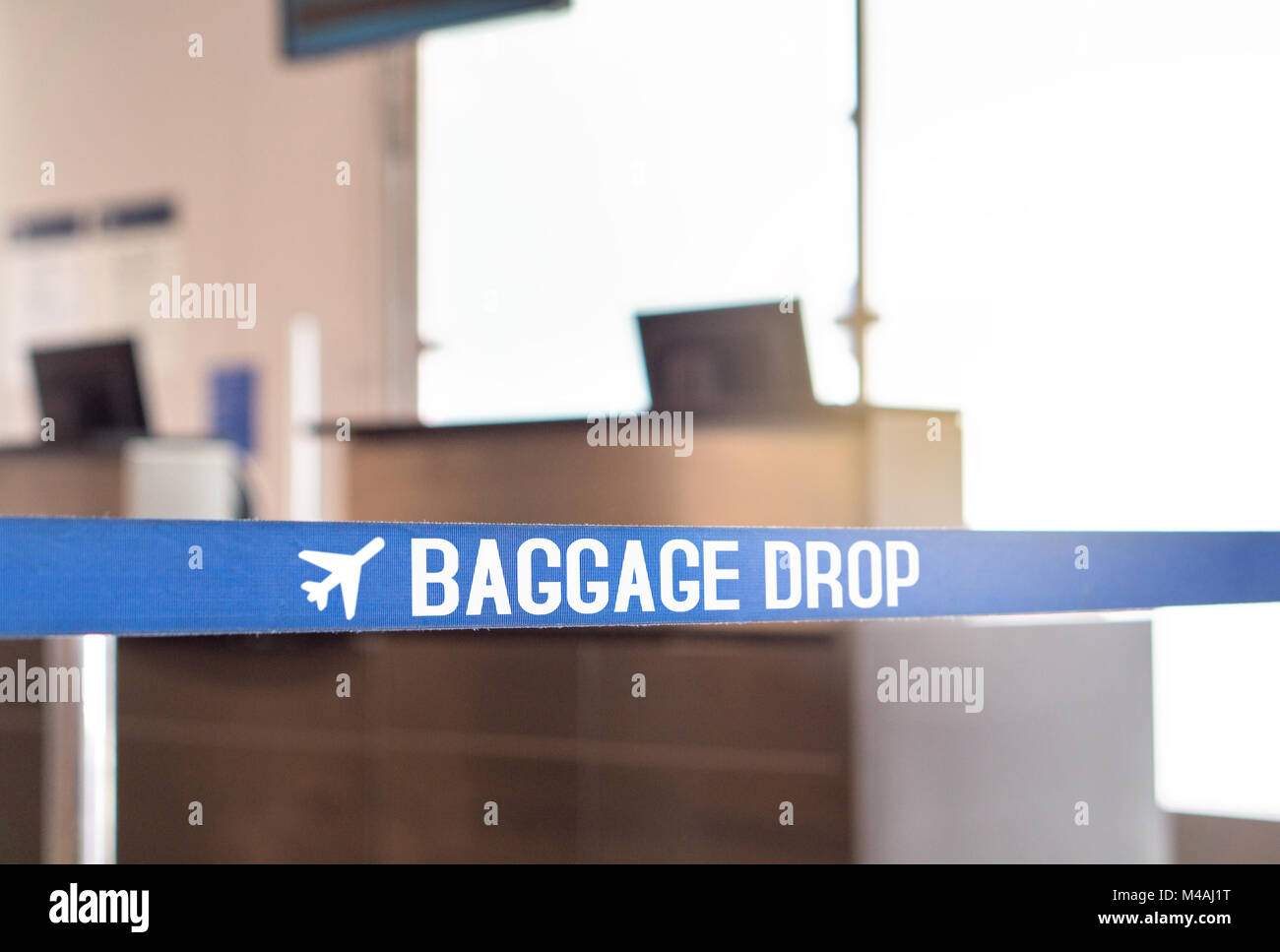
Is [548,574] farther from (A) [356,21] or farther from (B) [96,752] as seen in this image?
(A) [356,21]

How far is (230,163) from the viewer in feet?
20.4

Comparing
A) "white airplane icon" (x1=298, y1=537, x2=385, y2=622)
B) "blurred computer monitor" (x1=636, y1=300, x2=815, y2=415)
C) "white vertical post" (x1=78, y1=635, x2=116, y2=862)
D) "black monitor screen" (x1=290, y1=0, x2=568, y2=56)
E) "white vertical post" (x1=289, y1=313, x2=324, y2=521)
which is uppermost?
"black monitor screen" (x1=290, y1=0, x2=568, y2=56)

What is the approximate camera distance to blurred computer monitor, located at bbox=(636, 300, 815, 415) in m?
3.19

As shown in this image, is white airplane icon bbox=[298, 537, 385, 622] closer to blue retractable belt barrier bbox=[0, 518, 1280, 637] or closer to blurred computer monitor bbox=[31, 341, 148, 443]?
blue retractable belt barrier bbox=[0, 518, 1280, 637]

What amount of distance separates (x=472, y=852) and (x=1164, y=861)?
4.78ft

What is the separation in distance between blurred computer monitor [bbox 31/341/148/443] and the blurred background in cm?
2

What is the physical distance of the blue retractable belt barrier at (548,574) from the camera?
1.49 metres

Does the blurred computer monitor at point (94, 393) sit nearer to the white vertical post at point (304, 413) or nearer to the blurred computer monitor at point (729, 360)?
the blurred computer monitor at point (729, 360)

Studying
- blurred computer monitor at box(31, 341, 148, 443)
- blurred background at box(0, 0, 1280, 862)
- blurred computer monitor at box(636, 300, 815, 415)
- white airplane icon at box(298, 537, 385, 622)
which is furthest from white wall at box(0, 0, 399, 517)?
white airplane icon at box(298, 537, 385, 622)

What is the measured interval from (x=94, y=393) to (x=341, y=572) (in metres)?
2.90

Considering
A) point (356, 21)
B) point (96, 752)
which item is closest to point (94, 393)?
point (356, 21)

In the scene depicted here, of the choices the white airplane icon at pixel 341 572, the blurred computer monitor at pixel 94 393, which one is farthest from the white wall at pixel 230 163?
the white airplane icon at pixel 341 572

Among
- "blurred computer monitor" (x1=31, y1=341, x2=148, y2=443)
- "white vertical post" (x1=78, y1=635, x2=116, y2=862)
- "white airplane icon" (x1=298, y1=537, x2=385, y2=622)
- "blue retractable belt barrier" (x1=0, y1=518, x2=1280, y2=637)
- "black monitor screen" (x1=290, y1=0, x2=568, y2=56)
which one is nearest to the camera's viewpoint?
"blue retractable belt barrier" (x1=0, y1=518, x2=1280, y2=637)
